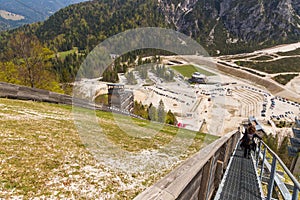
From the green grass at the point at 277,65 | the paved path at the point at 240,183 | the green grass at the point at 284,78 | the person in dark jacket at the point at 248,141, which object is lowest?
the paved path at the point at 240,183

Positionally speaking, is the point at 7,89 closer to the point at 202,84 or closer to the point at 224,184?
the point at 224,184

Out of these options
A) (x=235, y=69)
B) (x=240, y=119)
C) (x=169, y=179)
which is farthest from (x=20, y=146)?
(x=235, y=69)

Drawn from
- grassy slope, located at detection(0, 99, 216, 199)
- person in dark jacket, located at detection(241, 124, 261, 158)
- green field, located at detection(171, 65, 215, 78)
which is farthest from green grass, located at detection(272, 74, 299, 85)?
grassy slope, located at detection(0, 99, 216, 199)

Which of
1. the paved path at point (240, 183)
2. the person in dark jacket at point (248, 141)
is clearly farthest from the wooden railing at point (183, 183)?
the person in dark jacket at point (248, 141)

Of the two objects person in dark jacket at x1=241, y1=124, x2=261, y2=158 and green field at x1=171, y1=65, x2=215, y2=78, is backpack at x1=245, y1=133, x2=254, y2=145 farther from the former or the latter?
green field at x1=171, y1=65, x2=215, y2=78

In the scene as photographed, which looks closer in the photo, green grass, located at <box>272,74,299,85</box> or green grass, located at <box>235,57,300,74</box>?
green grass, located at <box>272,74,299,85</box>

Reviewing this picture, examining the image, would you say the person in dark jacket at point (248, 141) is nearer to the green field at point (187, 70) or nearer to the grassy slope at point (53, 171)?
the grassy slope at point (53, 171)

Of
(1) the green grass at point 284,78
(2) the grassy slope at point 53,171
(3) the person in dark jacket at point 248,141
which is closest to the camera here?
(2) the grassy slope at point 53,171

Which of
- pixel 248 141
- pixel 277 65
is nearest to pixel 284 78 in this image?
pixel 277 65

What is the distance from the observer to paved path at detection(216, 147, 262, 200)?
19.9 ft

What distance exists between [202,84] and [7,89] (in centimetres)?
9327

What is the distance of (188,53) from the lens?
157 m

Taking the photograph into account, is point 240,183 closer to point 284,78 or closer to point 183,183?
point 183,183

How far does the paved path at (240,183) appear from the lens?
19.9ft
